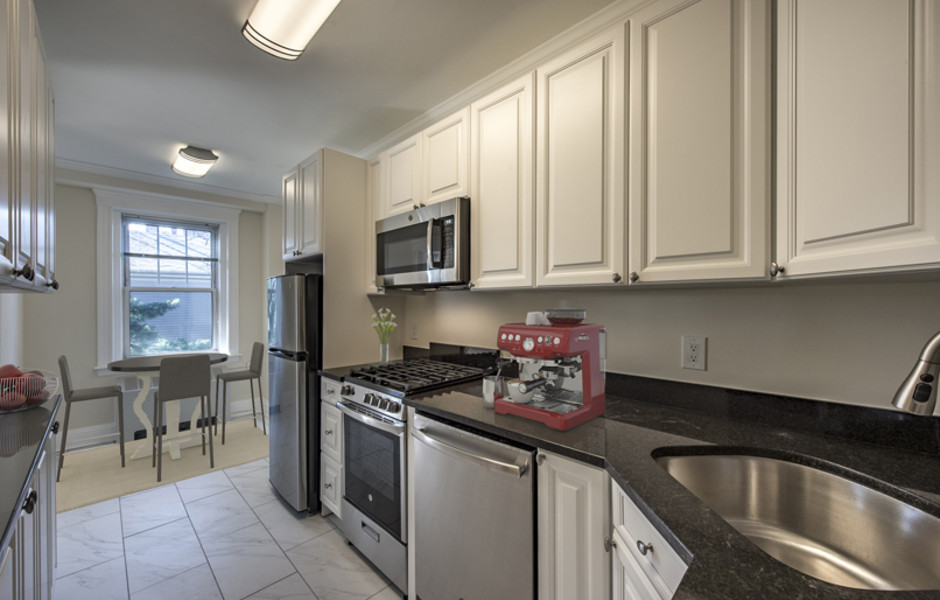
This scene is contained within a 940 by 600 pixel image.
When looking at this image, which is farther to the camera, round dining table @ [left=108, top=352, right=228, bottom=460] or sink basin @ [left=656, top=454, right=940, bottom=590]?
round dining table @ [left=108, top=352, right=228, bottom=460]

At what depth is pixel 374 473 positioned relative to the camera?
1.93 metres

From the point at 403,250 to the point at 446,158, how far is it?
58cm

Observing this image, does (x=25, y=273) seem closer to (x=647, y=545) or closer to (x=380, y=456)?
(x=380, y=456)

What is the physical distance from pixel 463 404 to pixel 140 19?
7.03ft

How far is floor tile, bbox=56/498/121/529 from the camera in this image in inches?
93.1

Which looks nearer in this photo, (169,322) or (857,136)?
(857,136)

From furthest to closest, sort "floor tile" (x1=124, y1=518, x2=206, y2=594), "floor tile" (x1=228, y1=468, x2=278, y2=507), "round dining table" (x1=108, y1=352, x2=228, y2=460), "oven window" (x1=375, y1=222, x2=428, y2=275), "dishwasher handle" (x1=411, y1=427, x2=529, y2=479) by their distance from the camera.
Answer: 1. "round dining table" (x1=108, y1=352, x2=228, y2=460)
2. "floor tile" (x1=228, y1=468, x2=278, y2=507)
3. "oven window" (x1=375, y1=222, x2=428, y2=275)
4. "floor tile" (x1=124, y1=518, x2=206, y2=594)
5. "dishwasher handle" (x1=411, y1=427, x2=529, y2=479)


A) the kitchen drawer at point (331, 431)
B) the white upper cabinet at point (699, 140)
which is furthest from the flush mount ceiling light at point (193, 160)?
the white upper cabinet at point (699, 140)

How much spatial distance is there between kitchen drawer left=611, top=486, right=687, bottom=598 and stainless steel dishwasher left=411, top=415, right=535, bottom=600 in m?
0.30

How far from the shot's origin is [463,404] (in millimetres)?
1604

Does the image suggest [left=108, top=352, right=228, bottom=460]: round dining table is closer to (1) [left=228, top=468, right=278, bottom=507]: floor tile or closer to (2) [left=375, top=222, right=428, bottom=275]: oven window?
(1) [left=228, top=468, right=278, bottom=507]: floor tile

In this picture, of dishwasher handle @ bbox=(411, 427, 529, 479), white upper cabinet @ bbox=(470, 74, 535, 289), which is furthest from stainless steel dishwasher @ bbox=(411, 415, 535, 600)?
white upper cabinet @ bbox=(470, 74, 535, 289)

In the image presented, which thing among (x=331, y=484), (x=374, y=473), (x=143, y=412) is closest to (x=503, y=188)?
(x=374, y=473)

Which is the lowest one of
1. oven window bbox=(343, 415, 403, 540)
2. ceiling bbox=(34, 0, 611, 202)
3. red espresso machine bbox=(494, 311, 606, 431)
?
oven window bbox=(343, 415, 403, 540)
